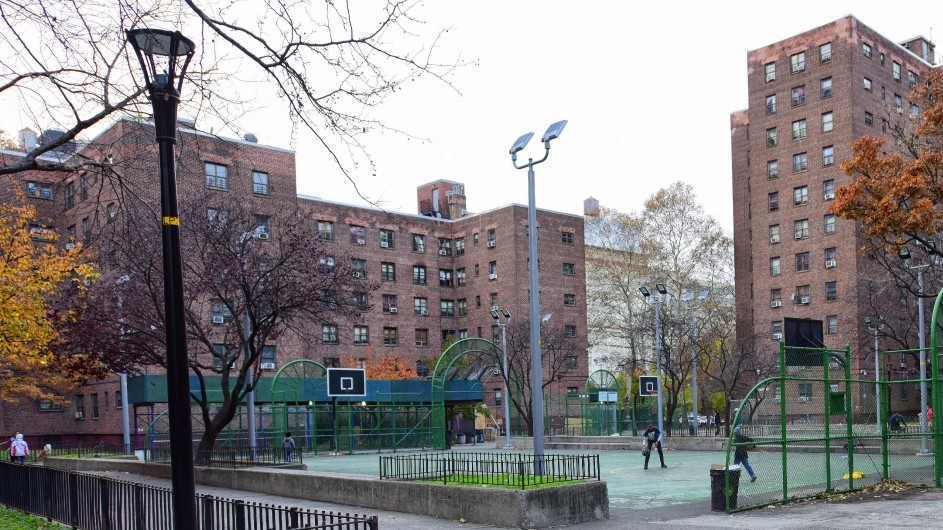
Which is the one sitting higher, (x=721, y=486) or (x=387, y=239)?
(x=387, y=239)

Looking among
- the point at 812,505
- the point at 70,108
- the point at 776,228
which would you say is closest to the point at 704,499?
the point at 812,505

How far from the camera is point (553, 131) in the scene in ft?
67.2

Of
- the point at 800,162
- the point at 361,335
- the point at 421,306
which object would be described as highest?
the point at 800,162

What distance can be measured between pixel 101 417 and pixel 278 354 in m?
Result: 11.6

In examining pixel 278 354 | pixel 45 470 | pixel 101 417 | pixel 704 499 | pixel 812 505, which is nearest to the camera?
pixel 45 470

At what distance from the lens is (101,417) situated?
186 feet

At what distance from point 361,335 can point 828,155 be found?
3676 cm

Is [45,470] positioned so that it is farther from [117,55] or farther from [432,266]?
[432,266]

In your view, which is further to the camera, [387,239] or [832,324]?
[387,239]

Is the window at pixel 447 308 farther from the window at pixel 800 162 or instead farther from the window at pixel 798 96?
the window at pixel 798 96

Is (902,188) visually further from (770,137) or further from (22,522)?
(770,137)

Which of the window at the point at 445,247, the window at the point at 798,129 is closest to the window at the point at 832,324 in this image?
the window at the point at 798,129

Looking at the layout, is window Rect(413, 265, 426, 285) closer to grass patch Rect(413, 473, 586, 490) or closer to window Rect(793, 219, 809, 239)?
window Rect(793, 219, 809, 239)

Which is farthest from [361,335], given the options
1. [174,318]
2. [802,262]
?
[174,318]
